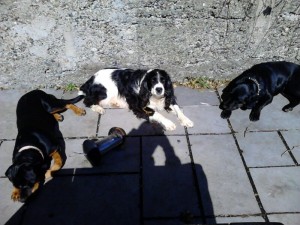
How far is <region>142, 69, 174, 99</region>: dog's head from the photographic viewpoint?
438cm

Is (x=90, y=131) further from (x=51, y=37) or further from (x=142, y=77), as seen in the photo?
(x=51, y=37)

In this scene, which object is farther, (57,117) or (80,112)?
(80,112)

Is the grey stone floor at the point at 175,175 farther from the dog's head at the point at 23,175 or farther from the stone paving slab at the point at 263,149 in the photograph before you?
the dog's head at the point at 23,175

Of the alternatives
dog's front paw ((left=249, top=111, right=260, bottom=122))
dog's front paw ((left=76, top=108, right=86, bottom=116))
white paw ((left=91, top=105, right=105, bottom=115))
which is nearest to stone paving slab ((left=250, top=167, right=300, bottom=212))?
dog's front paw ((left=249, top=111, right=260, bottom=122))

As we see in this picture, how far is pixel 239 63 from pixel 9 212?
4.19 metres

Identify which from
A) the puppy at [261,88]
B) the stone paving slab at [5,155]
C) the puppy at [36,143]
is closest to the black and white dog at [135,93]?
the puppy at [36,143]

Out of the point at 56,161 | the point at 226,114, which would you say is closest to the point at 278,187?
the point at 226,114

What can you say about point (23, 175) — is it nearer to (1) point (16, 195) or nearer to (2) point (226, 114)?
(1) point (16, 195)

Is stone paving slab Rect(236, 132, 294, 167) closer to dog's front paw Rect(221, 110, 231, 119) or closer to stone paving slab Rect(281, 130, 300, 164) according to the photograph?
stone paving slab Rect(281, 130, 300, 164)

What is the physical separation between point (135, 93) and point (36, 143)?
66.5 inches

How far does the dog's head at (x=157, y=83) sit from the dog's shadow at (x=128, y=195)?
2.83 ft

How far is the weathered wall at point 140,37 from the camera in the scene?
467cm

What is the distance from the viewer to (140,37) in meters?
4.98

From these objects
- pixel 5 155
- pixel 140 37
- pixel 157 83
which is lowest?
pixel 5 155
